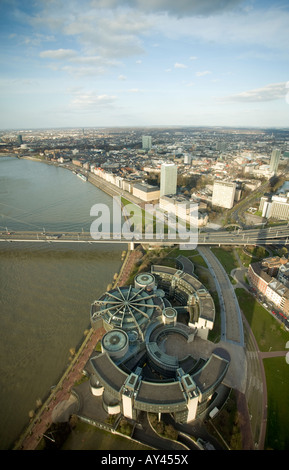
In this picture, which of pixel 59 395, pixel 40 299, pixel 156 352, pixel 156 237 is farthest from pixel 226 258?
pixel 59 395

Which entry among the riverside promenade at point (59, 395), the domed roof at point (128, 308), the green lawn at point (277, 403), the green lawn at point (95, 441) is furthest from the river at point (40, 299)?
the green lawn at point (277, 403)

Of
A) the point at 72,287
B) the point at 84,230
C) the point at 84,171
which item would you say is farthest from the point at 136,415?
the point at 84,171

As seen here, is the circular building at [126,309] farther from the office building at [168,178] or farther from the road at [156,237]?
the office building at [168,178]

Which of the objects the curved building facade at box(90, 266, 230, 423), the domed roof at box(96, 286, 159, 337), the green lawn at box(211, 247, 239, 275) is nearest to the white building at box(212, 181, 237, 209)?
the green lawn at box(211, 247, 239, 275)

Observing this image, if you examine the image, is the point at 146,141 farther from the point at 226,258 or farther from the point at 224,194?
Result: the point at 226,258

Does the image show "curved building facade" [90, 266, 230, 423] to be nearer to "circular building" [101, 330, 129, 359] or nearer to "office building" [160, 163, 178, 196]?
"circular building" [101, 330, 129, 359]
